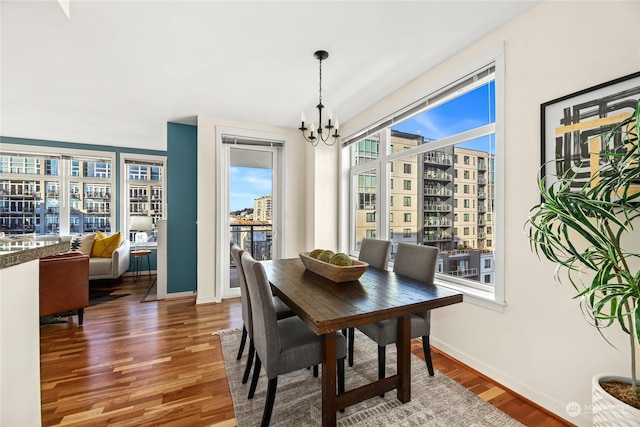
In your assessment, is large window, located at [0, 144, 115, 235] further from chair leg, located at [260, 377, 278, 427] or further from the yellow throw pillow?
chair leg, located at [260, 377, 278, 427]

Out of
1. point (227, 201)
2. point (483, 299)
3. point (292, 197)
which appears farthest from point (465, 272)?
point (227, 201)

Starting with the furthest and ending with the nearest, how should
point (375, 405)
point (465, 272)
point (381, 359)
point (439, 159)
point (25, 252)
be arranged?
point (439, 159)
point (465, 272)
point (381, 359)
point (375, 405)
point (25, 252)

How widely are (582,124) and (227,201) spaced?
3909 millimetres

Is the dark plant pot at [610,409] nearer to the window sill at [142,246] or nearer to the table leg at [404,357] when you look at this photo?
the table leg at [404,357]

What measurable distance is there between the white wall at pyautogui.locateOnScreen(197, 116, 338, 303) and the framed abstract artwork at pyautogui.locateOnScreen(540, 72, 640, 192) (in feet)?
9.26

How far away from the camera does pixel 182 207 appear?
4.13 m

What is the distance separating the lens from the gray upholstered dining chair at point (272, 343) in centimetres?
149

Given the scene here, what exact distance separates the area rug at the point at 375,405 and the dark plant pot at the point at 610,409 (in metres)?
0.51

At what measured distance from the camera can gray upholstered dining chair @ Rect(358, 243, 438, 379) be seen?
6.08 feet

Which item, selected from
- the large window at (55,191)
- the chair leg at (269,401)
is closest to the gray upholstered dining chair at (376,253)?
the chair leg at (269,401)

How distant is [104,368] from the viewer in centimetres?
222

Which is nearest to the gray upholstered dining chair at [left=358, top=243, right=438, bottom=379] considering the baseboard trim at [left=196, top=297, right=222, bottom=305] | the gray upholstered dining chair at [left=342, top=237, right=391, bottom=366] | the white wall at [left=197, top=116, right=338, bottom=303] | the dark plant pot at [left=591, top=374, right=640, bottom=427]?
the gray upholstered dining chair at [left=342, top=237, right=391, bottom=366]

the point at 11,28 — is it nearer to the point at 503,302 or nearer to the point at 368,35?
the point at 368,35

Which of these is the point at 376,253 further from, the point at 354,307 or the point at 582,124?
the point at 582,124
